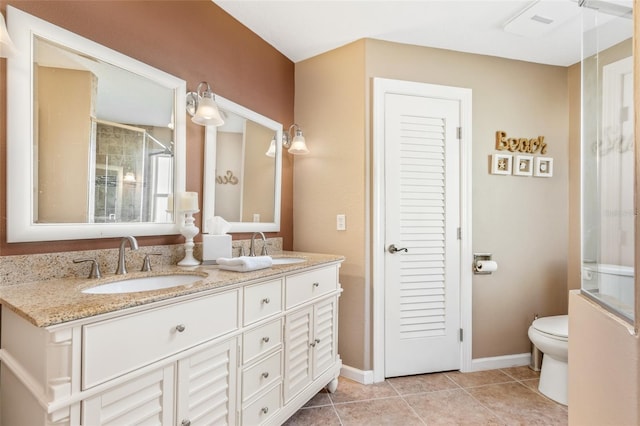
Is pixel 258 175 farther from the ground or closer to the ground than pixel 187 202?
farther from the ground

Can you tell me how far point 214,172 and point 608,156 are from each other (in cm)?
178

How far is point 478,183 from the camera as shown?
2.46 metres

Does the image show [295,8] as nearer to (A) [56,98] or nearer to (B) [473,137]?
(A) [56,98]

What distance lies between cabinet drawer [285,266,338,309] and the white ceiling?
1.60 meters

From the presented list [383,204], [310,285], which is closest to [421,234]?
[383,204]

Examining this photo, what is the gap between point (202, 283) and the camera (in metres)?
1.18

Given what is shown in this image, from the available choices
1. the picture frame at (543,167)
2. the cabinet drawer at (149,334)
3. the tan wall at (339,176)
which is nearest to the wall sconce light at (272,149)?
the tan wall at (339,176)

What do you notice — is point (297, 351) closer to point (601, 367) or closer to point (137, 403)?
point (137, 403)

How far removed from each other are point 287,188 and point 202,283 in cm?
142

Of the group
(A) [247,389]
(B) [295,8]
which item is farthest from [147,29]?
(A) [247,389]

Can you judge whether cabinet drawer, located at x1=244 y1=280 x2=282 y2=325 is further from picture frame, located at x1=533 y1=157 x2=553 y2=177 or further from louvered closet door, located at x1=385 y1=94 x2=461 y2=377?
picture frame, located at x1=533 y1=157 x2=553 y2=177

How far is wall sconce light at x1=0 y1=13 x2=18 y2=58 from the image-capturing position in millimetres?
996

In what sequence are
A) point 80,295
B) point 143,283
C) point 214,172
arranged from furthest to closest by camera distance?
point 214,172, point 143,283, point 80,295

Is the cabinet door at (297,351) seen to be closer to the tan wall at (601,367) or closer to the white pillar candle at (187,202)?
the white pillar candle at (187,202)
